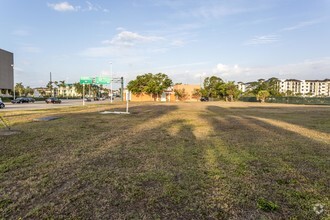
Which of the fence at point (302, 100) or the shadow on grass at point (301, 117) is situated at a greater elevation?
the fence at point (302, 100)

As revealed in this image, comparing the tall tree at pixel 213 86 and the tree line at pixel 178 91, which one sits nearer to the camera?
the tree line at pixel 178 91

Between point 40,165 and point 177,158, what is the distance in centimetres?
322

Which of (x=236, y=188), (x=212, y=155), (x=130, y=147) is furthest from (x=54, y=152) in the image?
(x=236, y=188)

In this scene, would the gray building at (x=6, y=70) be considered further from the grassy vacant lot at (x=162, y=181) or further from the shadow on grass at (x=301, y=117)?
the grassy vacant lot at (x=162, y=181)

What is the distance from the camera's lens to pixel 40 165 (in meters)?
5.41

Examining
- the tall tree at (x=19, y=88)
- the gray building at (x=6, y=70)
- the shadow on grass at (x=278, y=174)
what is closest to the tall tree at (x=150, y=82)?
the gray building at (x=6, y=70)

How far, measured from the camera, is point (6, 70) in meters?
77.1

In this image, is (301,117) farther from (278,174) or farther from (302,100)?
(302,100)

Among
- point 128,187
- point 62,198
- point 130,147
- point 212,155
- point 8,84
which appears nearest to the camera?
point 62,198

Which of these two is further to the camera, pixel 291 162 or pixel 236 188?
A: pixel 291 162

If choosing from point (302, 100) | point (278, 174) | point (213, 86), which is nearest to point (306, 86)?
point (213, 86)

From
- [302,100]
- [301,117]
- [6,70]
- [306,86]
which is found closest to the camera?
[301,117]

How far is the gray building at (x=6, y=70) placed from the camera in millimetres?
74750

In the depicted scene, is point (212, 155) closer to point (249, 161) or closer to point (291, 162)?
point (249, 161)
